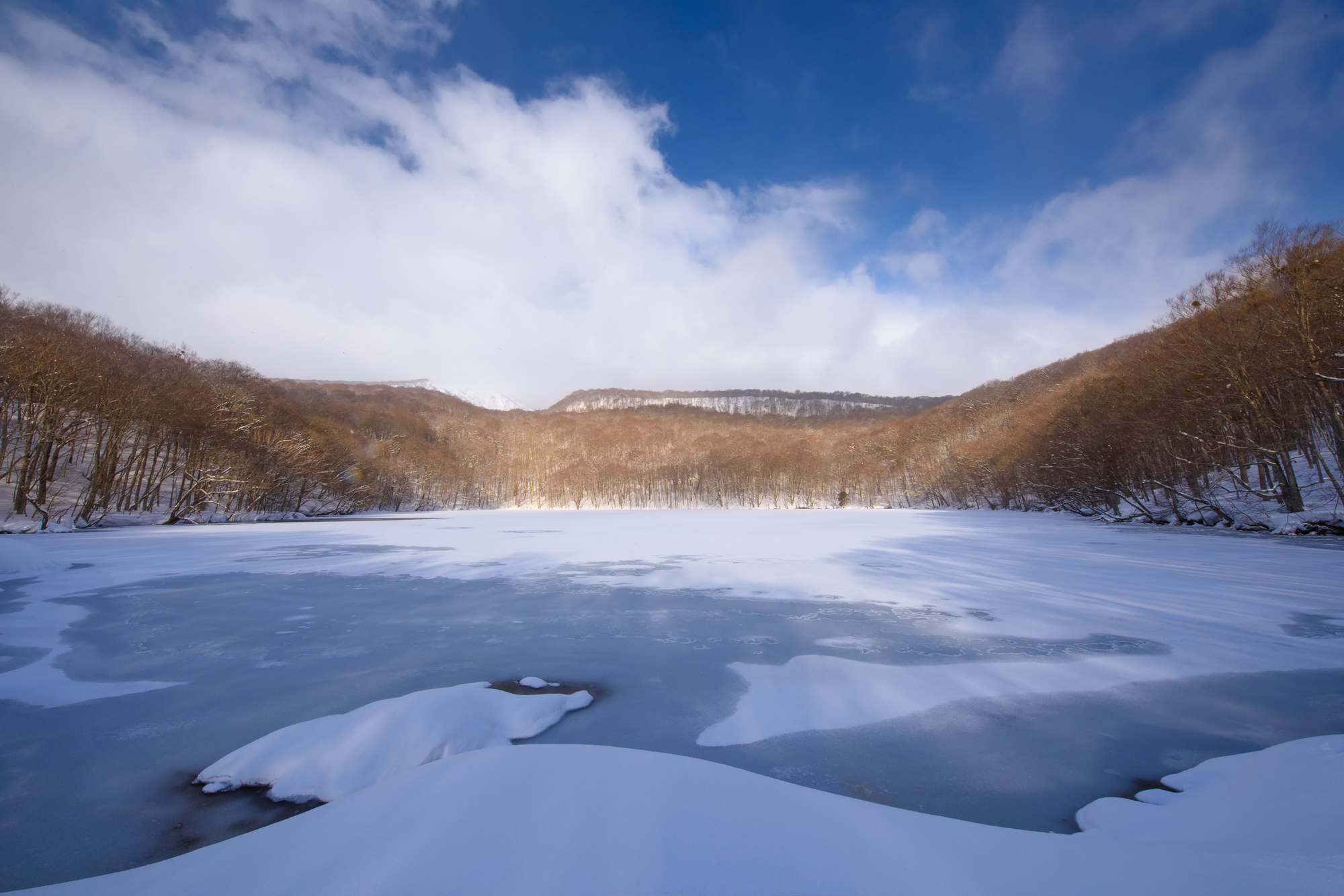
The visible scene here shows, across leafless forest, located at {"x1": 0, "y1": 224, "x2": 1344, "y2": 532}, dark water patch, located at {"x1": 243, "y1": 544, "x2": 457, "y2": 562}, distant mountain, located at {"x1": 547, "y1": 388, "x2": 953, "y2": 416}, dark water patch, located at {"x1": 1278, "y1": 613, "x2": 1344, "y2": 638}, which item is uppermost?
distant mountain, located at {"x1": 547, "y1": 388, "x2": 953, "y2": 416}

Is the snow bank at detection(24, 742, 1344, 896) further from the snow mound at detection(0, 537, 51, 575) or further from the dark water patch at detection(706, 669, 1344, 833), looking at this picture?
the snow mound at detection(0, 537, 51, 575)

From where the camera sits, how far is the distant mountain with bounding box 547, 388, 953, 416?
13625cm

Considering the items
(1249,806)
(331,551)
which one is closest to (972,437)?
(331,551)

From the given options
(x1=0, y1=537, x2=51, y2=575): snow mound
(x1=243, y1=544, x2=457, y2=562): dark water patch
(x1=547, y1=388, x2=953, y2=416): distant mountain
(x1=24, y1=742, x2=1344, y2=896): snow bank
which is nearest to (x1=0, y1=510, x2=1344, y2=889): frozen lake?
(x1=0, y1=537, x2=51, y2=575): snow mound

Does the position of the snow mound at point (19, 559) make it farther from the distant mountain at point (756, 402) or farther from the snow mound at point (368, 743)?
the distant mountain at point (756, 402)

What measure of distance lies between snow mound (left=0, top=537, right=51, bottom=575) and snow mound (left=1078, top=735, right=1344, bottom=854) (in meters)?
13.7

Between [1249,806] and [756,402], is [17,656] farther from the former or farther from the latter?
[756,402]

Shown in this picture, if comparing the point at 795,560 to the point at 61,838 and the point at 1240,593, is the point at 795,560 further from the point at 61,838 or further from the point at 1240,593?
the point at 61,838

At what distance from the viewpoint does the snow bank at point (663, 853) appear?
136 cm

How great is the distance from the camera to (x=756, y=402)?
14462 cm

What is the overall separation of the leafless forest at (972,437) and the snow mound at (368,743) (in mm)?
17740

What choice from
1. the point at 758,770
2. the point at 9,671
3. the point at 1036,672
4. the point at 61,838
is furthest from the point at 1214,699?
the point at 9,671

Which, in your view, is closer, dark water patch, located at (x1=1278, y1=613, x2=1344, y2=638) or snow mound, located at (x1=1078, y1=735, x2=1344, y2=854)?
snow mound, located at (x1=1078, y1=735, x2=1344, y2=854)

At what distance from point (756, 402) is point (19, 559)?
5570 inches
